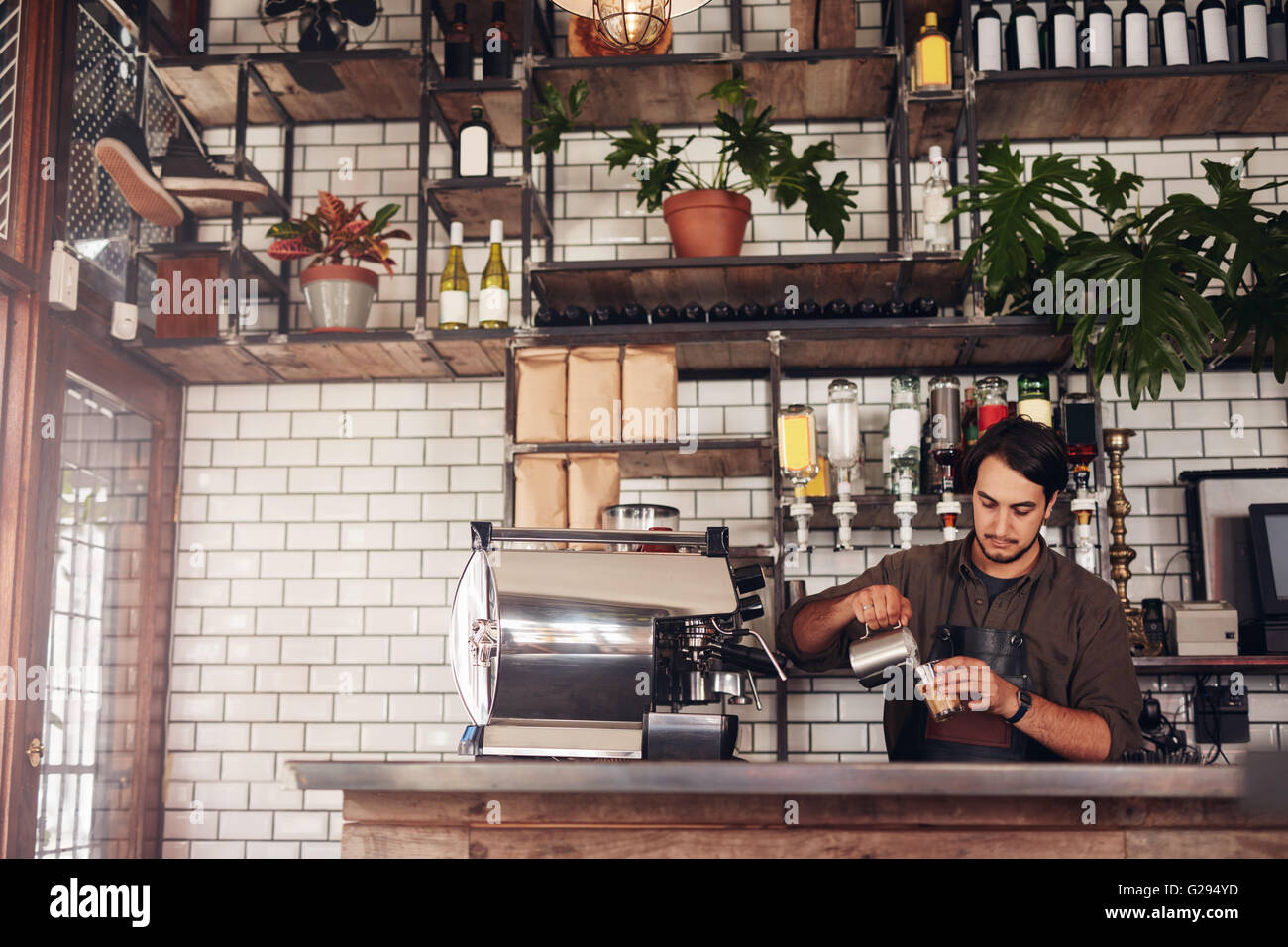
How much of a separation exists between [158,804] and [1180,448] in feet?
11.8

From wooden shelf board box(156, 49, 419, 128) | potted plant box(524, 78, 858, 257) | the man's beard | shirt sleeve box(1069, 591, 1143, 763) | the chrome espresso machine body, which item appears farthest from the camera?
wooden shelf board box(156, 49, 419, 128)

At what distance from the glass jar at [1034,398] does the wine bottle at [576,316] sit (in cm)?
136

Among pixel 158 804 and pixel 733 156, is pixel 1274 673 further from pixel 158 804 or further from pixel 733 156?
pixel 158 804

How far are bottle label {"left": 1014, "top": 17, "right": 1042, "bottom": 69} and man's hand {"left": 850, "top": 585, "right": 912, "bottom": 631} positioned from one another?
2.16 metres

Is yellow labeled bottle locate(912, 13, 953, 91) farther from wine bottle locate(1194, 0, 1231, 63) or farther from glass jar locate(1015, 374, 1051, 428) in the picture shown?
glass jar locate(1015, 374, 1051, 428)

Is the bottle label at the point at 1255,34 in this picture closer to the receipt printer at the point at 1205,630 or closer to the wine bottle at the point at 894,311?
the wine bottle at the point at 894,311

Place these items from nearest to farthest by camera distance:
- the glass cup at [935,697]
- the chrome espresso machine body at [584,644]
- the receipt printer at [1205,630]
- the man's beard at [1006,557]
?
1. the glass cup at [935,697]
2. the chrome espresso machine body at [584,644]
3. the man's beard at [1006,557]
4. the receipt printer at [1205,630]

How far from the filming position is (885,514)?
12.5 feet

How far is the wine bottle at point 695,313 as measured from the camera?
12.1 ft

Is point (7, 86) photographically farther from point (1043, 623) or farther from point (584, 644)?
point (1043, 623)

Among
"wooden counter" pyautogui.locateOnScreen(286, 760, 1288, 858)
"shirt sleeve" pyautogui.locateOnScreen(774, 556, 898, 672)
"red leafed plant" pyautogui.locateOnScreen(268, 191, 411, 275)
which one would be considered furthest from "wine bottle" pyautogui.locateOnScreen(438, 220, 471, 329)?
"wooden counter" pyautogui.locateOnScreen(286, 760, 1288, 858)

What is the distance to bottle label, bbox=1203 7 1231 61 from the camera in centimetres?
377

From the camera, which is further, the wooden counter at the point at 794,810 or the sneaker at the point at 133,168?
the sneaker at the point at 133,168

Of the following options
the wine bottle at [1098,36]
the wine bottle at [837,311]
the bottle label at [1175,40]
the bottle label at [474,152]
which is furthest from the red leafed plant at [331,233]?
the bottle label at [1175,40]
